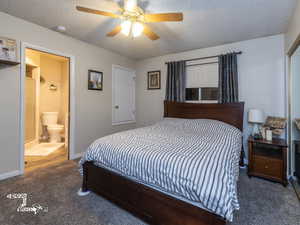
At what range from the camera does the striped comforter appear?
1131mm

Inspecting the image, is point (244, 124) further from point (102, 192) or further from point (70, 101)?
point (70, 101)

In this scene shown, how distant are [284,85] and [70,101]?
3960 millimetres

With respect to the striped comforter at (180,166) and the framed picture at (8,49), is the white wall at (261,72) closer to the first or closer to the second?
the striped comforter at (180,166)

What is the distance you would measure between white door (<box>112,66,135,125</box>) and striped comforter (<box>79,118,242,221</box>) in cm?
214

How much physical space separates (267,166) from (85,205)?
2.66 meters

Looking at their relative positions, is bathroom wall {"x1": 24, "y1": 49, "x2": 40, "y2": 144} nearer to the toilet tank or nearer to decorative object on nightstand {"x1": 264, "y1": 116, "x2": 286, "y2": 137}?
the toilet tank

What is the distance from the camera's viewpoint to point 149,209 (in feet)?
4.77

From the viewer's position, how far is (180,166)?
1.30 meters

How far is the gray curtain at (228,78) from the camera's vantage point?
9.89ft

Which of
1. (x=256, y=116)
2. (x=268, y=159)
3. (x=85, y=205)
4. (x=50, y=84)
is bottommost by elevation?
(x=85, y=205)

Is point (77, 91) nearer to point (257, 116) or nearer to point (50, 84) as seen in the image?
point (50, 84)

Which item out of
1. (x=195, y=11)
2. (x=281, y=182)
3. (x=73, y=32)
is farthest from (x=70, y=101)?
(x=281, y=182)

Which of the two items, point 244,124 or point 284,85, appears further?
point 244,124

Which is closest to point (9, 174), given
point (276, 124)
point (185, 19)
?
point (185, 19)
